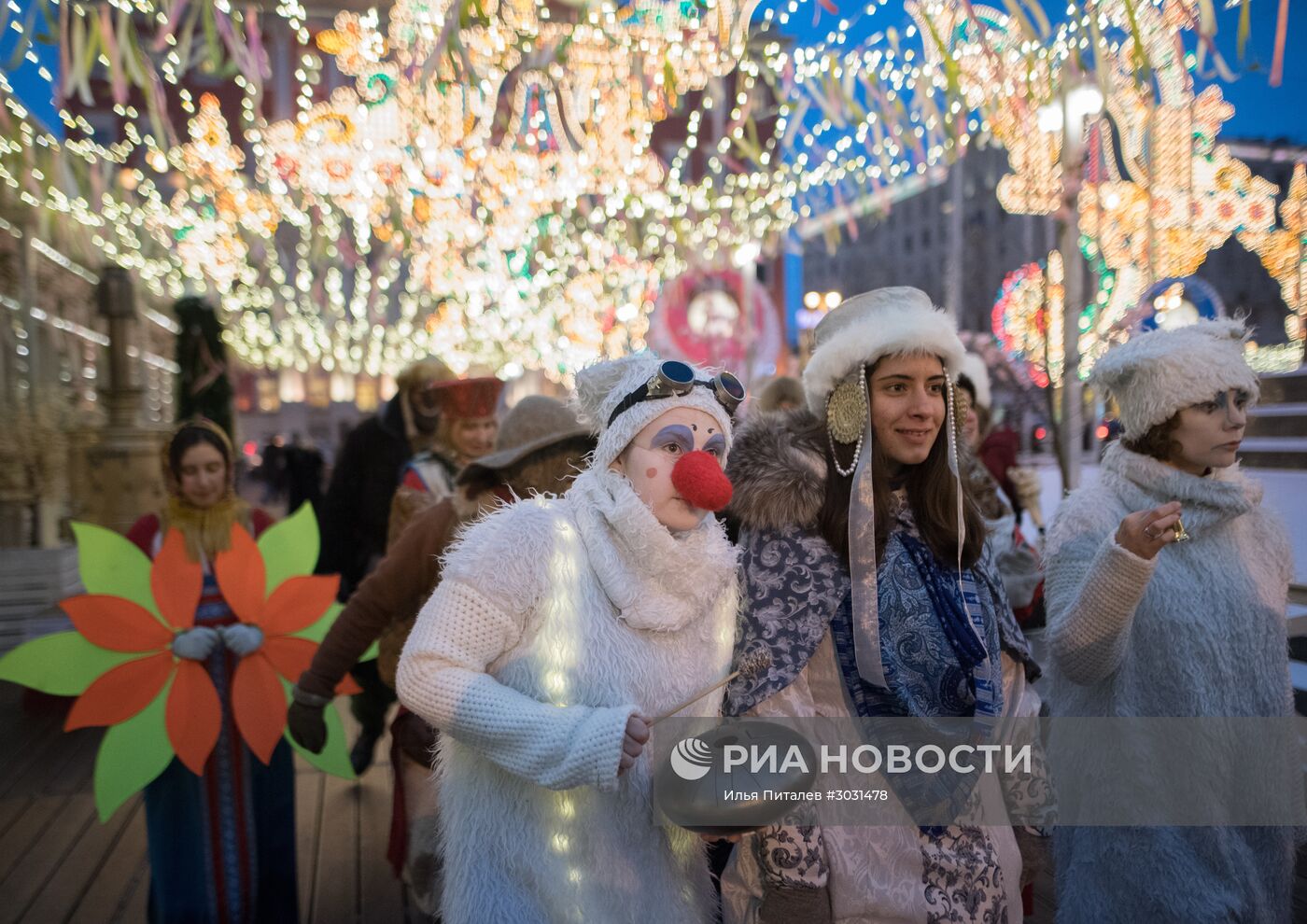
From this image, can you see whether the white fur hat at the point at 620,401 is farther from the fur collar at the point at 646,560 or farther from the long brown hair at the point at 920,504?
the long brown hair at the point at 920,504

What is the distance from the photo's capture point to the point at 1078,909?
2311 millimetres

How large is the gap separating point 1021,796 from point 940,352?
0.88 metres

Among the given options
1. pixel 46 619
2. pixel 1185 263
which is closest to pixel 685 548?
pixel 46 619

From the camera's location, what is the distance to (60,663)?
2508 millimetres

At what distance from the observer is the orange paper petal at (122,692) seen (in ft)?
8.29

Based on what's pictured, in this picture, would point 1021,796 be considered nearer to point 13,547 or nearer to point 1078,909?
point 1078,909

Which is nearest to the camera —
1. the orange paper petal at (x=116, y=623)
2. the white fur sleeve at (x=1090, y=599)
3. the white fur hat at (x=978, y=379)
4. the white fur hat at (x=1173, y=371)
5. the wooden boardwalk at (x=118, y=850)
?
the white fur sleeve at (x=1090, y=599)

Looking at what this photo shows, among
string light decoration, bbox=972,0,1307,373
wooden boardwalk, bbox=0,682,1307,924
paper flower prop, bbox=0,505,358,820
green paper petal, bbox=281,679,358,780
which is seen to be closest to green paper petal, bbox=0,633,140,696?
paper flower prop, bbox=0,505,358,820

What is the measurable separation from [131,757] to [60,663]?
311 millimetres

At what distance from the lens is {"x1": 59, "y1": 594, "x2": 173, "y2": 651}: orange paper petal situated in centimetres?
256

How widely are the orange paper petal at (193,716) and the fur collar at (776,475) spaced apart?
1.67 meters

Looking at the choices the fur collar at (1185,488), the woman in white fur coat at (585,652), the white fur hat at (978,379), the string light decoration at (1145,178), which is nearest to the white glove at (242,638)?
the woman in white fur coat at (585,652)

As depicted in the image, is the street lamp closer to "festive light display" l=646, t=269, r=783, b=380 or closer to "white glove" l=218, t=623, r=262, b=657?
"festive light display" l=646, t=269, r=783, b=380

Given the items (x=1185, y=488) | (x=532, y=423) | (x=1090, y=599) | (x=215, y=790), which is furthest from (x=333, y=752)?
(x=1185, y=488)
